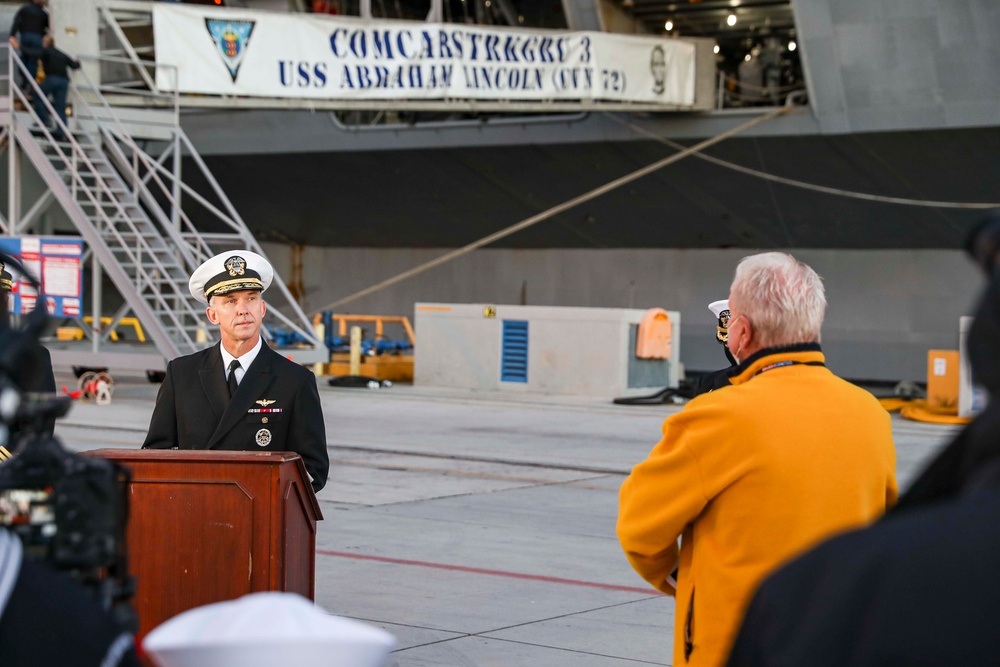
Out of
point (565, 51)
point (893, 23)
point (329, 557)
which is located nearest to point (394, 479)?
point (329, 557)

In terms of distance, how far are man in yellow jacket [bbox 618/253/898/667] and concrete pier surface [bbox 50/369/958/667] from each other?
298 millimetres

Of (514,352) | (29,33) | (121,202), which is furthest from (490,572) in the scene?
(514,352)

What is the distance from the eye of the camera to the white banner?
18.7 metres

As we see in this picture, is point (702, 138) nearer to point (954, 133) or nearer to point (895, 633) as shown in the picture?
point (954, 133)

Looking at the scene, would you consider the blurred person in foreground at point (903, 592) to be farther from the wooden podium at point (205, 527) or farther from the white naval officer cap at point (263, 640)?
the wooden podium at point (205, 527)

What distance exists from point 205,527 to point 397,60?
16.2 metres

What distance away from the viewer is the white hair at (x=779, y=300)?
3326 millimetres

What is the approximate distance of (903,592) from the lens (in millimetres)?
1520

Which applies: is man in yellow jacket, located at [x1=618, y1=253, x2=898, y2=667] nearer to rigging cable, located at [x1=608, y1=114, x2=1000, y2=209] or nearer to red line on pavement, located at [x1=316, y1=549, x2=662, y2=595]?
red line on pavement, located at [x1=316, y1=549, x2=662, y2=595]

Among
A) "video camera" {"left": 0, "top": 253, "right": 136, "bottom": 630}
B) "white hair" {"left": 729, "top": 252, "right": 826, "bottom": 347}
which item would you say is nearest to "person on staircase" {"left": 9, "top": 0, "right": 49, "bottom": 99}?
"white hair" {"left": 729, "top": 252, "right": 826, "bottom": 347}

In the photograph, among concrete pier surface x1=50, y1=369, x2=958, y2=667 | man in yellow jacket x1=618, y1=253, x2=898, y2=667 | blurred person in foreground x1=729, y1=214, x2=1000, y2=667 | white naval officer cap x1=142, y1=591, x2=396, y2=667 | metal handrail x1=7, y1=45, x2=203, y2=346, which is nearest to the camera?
blurred person in foreground x1=729, y1=214, x2=1000, y2=667

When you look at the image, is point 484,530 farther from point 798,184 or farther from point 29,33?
point 798,184

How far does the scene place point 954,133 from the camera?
1984 centimetres

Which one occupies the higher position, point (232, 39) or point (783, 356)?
point (232, 39)
